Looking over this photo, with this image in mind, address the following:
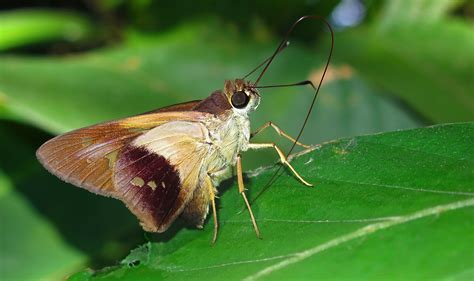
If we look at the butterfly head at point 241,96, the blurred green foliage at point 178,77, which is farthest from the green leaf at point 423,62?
the butterfly head at point 241,96

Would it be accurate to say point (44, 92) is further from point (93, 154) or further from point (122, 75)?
point (93, 154)

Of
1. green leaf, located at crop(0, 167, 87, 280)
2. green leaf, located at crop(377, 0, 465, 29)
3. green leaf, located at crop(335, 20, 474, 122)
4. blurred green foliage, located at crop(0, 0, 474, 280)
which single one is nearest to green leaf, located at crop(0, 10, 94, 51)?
blurred green foliage, located at crop(0, 0, 474, 280)

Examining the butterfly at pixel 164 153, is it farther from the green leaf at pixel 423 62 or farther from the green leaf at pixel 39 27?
the green leaf at pixel 39 27

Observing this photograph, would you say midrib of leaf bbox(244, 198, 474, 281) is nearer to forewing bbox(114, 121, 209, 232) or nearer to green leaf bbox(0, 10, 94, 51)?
forewing bbox(114, 121, 209, 232)

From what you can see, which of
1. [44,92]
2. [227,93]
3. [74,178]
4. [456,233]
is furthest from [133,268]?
[44,92]

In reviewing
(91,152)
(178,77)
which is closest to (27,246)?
(178,77)
